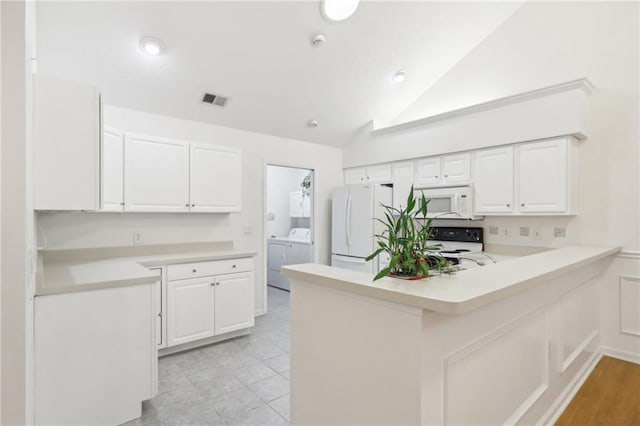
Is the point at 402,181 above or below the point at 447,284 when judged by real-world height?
above

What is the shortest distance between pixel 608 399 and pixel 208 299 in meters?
3.21

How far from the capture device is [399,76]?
13.0ft

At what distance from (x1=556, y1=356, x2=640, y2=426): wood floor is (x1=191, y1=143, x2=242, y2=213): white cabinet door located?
3.26 metres

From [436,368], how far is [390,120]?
4.08m

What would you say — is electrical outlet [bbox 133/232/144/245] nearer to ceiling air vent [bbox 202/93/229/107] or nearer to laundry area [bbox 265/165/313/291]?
ceiling air vent [bbox 202/93/229/107]

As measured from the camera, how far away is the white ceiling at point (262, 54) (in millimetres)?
2508

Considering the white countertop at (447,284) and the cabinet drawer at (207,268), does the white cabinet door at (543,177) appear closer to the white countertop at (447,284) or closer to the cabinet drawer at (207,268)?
the white countertop at (447,284)

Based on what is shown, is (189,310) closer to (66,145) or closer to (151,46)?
(66,145)

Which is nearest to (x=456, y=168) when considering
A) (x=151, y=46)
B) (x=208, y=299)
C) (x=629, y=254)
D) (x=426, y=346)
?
(x=629, y=254)

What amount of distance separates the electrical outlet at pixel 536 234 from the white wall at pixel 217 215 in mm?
2620

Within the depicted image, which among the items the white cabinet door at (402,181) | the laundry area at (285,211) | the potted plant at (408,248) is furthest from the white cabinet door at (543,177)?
the laundry area at (285,211)

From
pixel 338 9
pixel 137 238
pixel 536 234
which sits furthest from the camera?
pixel 536 234

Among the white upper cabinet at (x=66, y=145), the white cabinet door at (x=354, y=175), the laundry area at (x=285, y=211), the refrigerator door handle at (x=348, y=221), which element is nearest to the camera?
the white upper cabinet at (x=66, y=145)

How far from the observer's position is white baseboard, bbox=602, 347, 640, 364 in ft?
9.68
